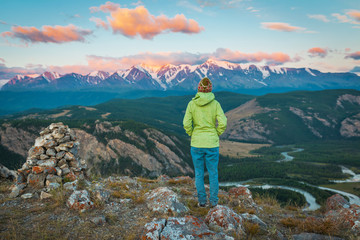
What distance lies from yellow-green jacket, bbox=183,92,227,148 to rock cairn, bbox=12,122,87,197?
8.53 metres

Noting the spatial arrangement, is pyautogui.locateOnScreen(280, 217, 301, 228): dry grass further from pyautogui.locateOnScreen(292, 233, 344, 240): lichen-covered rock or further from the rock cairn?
the rock cairn

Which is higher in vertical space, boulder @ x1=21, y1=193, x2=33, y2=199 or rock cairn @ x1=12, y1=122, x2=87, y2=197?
rock cairn @ x1=12, y1=122, x2=87, y2=197

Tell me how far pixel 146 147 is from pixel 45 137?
18151 cm

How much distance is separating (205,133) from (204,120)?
67 cm

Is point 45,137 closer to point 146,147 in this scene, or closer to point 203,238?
point 203,238

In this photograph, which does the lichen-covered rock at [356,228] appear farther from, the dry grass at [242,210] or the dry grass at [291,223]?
the dry grass at [242,210]

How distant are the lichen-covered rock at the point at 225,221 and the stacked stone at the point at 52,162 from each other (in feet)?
29.5

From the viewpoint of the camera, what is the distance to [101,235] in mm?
7660

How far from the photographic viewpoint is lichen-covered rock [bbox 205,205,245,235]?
315 inches

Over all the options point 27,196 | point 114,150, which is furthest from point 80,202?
point 114,150

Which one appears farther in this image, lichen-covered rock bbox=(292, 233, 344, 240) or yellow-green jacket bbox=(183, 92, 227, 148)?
yellow-green jacket bbox=(183, 92, 227, 148)

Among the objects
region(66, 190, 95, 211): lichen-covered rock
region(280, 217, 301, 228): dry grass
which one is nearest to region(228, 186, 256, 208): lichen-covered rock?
region(280, 217, 301, 228): dry grass

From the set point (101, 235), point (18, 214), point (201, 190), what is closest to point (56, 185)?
point (18, 214)

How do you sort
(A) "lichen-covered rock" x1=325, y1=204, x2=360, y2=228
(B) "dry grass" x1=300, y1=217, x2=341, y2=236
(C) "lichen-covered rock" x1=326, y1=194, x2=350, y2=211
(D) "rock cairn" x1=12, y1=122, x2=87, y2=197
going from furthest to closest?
(C) "lichen-covered rock" x1=326, y1=194, x2=350, y2=211 → (D) "rock cairn" x1=12, y1=122, x2=87, y2=197 → (A) "lichen-covered rock" x1=325, y1=204, x2=360, y2=228 → (B) "dry grass" x1=300, y1=217, x2=341, y2=236
